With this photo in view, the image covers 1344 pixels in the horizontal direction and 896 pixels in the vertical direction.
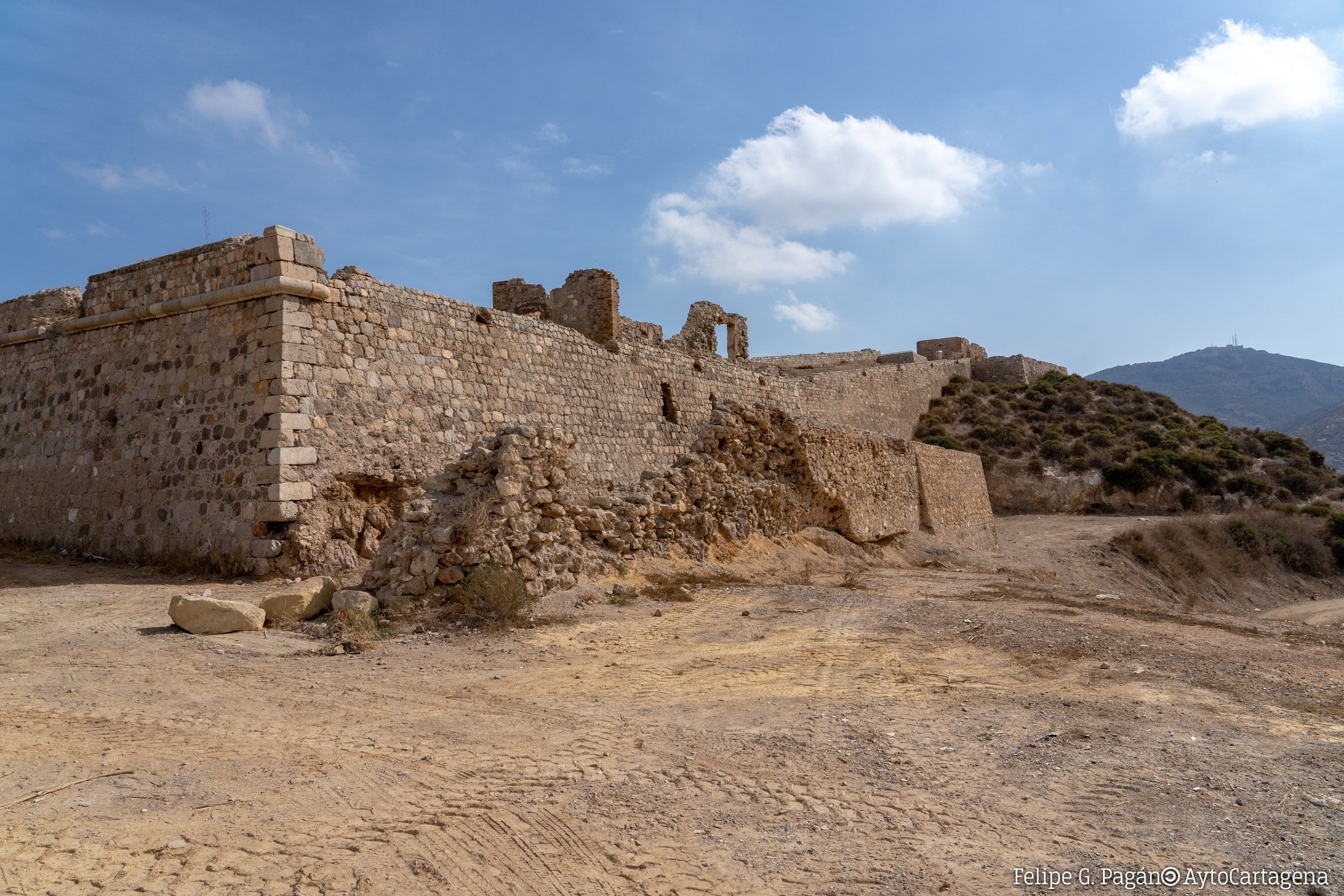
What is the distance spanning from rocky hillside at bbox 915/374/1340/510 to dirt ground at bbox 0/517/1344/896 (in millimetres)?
28272

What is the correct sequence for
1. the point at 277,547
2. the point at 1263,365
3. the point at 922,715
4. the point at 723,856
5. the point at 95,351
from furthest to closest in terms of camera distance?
the point at 1263,365
the point at 95,351
the point at 277,547
the point at 922,715
the point at 723,856

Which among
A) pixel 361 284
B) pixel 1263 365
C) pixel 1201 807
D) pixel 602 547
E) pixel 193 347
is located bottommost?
pixel 1201 807

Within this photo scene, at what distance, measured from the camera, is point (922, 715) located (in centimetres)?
518

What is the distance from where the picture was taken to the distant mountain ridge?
122 meters

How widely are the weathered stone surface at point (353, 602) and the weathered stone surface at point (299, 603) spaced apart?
5.0 inches

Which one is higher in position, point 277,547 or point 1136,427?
point 1136,427

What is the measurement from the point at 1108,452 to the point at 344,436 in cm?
3360

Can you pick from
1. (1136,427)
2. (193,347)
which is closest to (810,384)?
(1136,427)

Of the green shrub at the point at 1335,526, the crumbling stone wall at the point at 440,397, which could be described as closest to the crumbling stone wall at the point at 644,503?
the crumbling stone wall at the point at 440,397

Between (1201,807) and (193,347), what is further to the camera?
(193,347)

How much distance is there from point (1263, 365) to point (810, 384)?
612 feet

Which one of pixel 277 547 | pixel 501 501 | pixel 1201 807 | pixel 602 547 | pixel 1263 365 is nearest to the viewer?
pixel 1201 807

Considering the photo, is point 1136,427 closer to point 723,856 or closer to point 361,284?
point 361,284

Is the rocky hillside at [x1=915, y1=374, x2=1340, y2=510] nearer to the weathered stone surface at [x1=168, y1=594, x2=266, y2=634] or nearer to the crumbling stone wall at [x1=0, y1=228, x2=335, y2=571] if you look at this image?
the crumbling stone wall at [x1=0, y1=228, x2=335, y2=571]
